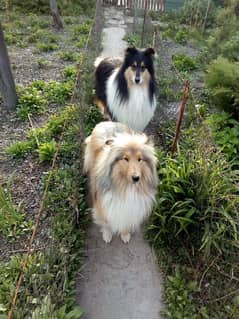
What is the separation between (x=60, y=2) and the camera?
406 inches

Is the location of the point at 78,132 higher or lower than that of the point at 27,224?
higher

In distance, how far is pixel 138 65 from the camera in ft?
12.5

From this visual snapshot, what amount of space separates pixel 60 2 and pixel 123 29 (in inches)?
119

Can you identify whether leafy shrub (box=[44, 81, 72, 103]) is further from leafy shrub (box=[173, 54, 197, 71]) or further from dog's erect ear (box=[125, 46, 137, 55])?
leafy shrub (box=[173, 54, 197, 71])

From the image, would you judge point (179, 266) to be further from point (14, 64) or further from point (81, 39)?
point (81, 39)

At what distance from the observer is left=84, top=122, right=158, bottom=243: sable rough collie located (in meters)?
2.52

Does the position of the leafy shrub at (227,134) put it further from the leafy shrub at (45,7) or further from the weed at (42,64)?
the leafy shrub at (45,7)

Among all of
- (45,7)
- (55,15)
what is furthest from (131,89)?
(45,7)

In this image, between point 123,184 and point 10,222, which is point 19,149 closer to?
point 10,222

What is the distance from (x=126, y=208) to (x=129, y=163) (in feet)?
1.65

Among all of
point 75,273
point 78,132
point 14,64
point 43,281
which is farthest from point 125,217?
point 14,64

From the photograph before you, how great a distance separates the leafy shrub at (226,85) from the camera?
4197 mm

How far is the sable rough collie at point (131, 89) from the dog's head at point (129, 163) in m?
1.50

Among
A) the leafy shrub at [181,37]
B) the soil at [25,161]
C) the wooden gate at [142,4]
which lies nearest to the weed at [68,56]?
the soil at [25,161]
